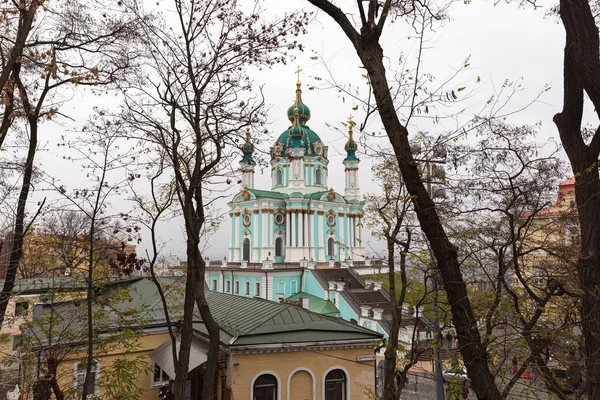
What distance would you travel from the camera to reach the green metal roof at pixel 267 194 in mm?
36375

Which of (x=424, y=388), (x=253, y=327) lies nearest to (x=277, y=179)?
(x=424, y=388)

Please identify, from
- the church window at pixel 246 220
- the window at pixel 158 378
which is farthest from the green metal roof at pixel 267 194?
the window at pixel 158 378

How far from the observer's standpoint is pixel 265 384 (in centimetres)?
852

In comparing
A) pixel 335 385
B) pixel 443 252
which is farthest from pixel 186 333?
pixel 443 252

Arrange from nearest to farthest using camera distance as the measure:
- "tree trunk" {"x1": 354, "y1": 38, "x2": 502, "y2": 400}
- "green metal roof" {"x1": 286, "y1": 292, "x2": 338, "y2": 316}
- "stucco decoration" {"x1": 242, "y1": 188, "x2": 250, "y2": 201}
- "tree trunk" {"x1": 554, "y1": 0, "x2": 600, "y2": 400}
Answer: "tree trunk" {"x1": 354, "y1": 38, "x2": 502, "y2": 400}
"tree trunk" {"x1": 554, "y1": 0, "x2": 600, "y2": 400}
"green metal roof" {"x1": 286, "y1": 292, "x2": 338, "y2": 316}
"stucco decoration" {"x1": 242, "y1": 188, "x2": 250, "y2": 201}

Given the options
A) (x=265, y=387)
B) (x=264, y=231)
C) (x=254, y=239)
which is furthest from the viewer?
(x=254, y=239)

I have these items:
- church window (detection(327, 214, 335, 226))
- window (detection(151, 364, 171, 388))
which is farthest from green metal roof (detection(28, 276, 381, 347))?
church window (detection(327, 214, 335, 226))

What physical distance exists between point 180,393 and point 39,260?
10.1 ft

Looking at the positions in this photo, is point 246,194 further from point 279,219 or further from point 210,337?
point 210,337

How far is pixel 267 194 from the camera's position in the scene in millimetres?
37062

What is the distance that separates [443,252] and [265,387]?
237 inches

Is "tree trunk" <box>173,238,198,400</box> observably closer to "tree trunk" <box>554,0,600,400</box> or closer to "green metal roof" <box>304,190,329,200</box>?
"tree trunk" <box>554,0,600,400</box>

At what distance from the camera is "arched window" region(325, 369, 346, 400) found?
29.2ft

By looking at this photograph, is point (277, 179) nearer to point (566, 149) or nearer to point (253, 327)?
point (253, 327)
